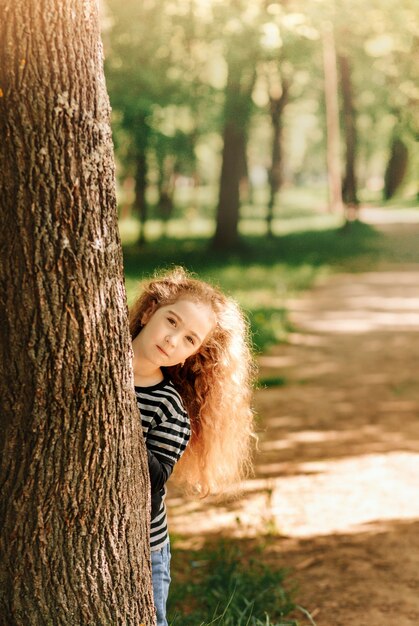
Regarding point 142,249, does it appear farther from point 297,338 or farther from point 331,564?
point 331,564

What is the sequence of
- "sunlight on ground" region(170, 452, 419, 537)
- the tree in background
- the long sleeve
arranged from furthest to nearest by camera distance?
the tree in background → "sunlight on ground" region(170, 452, 419, 537) → the long sleeve

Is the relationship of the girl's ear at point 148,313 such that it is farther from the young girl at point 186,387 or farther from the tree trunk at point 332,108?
the tree trunk at point 332,108

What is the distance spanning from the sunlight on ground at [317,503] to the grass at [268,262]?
13.1ft

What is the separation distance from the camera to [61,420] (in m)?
2.20

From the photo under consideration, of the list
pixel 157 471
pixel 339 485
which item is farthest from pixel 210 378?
pixel 339 485

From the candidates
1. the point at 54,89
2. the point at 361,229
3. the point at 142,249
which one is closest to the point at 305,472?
the point at 54,89

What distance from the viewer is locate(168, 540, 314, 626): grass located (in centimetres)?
348

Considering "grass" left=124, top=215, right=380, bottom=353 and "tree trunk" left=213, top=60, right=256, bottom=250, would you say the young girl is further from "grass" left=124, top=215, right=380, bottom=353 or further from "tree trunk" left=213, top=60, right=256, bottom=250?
"tree trunk" left=213, top=60, right=256, bottom=250

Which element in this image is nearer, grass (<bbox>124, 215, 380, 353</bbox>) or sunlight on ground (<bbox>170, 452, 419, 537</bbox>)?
sunlight on ground (<bbox>170, 452, 419, 537</bbox>)

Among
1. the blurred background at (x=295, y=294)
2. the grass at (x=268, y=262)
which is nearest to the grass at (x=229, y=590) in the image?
the blurred background at (x=295, y=294)

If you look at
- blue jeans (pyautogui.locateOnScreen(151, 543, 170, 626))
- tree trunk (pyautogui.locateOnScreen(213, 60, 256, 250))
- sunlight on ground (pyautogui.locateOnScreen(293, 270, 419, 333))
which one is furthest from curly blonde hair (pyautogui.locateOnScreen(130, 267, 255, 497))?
tree trunk (pyautogui.locateOnScreen(213, 60, 256, 250))

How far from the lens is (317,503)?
16.7 ft

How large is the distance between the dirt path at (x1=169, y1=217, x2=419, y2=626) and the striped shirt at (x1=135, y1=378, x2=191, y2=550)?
56.3 inches

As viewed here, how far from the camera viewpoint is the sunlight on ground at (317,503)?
474cm
